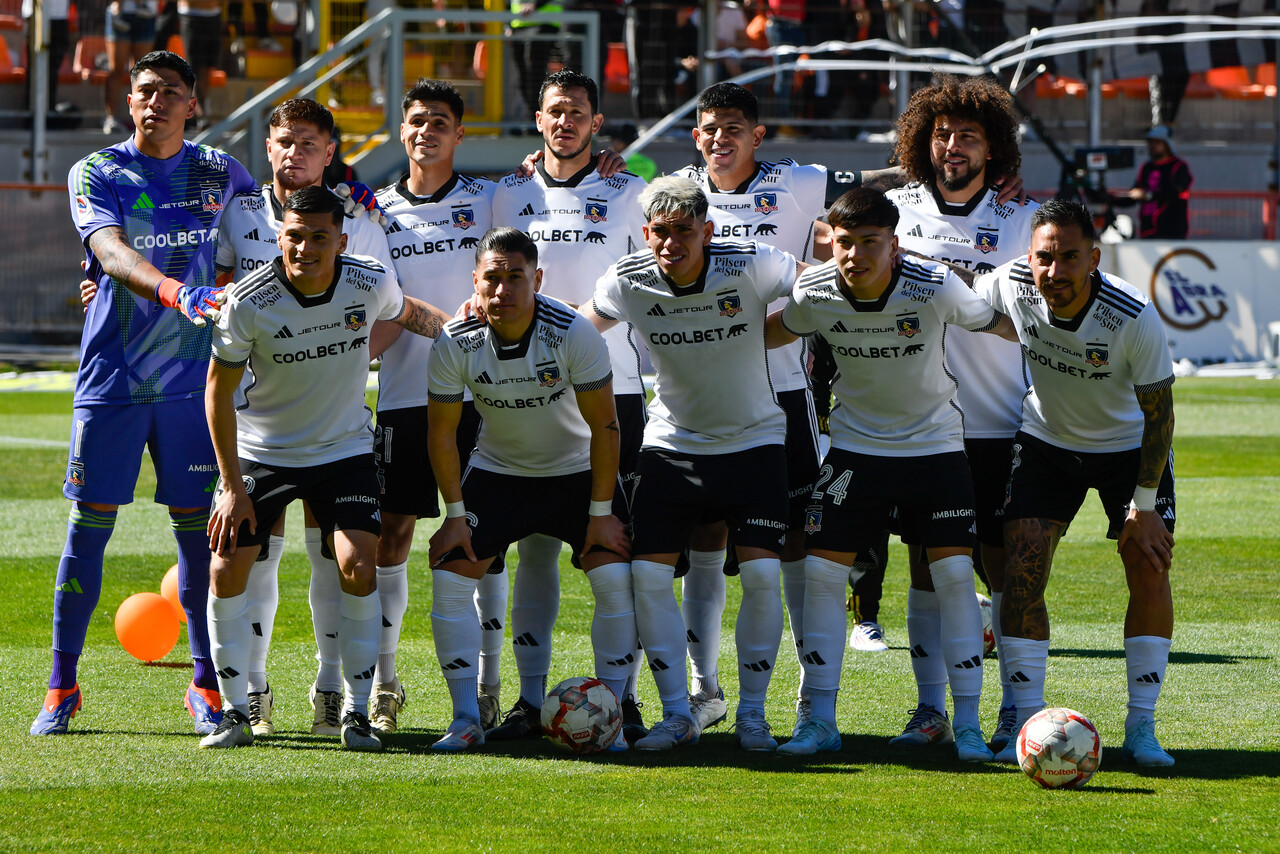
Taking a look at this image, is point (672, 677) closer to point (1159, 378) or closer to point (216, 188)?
point (1159, 378)

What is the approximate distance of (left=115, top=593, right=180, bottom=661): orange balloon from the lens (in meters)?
6.86

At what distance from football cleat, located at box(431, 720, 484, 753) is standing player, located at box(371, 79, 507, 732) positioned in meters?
0.44

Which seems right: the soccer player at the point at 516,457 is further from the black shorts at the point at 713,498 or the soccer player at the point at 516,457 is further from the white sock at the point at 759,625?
the white sock at the point at 759,625

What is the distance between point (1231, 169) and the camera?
26.1 meters

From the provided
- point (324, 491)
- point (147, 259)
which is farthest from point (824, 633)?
point (147, 259)

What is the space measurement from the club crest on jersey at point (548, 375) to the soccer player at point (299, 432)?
0.65 meters

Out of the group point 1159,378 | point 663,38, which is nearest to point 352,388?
point 1159,378

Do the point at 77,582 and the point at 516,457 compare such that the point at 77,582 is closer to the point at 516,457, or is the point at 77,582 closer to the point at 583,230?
the point at 516,457

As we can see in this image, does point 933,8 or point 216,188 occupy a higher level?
point 933,8

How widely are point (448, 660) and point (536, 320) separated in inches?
51.6

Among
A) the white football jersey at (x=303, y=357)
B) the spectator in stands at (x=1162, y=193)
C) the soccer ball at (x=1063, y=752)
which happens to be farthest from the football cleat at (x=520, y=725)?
the spectator in stands at (x=1162, y=193)

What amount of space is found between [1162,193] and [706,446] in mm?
18335

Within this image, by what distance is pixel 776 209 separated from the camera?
6.49 metres

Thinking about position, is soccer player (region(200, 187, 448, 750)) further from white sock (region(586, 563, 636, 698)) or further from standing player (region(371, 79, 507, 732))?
white sock (region(586, 563, 636, 698))
